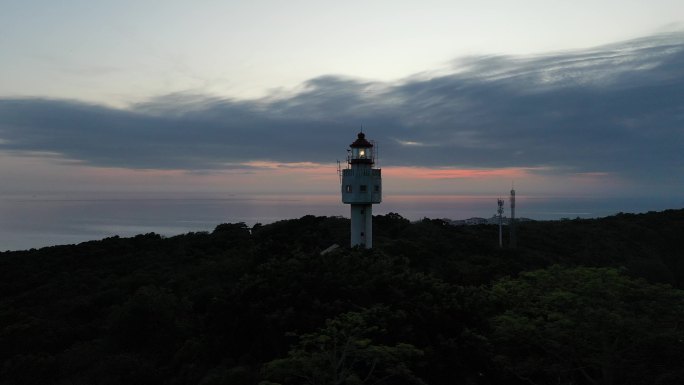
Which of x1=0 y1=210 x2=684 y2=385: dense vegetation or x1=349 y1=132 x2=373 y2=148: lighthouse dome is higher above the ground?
x1=349 y1=132 x2=373 y2=148: lighthouse dome

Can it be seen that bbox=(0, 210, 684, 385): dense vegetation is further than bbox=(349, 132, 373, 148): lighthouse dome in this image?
No

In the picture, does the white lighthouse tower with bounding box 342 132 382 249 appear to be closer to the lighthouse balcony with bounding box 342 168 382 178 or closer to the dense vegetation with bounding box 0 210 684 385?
the lighthouse balcony with bounding box 342 168 382 178

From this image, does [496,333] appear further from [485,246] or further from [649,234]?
[649,234]

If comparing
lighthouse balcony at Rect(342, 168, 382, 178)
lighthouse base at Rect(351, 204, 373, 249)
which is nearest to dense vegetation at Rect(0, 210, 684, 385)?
lighthouse base at Rect(351, 204, 373, 249)

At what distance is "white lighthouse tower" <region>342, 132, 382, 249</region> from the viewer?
2797 centimetres

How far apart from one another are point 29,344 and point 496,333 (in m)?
20.1

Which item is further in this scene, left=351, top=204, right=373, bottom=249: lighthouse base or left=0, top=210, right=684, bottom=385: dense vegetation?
left=351, top=204, right=373, bottom=249: lighthouse base

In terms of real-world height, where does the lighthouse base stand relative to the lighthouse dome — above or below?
below

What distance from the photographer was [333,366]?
11.3m

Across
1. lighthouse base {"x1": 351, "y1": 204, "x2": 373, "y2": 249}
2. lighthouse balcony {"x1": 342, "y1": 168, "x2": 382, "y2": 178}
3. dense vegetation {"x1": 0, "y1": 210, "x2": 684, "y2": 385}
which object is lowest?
dense vegetation {"x1": 0, "y1": 210, "x2": 684, "y2": 385}

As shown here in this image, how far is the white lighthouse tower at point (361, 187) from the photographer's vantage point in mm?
27969

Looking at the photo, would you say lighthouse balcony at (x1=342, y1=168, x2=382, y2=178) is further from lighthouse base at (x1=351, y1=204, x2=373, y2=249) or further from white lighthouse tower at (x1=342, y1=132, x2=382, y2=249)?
lighthouse base at (x1=351, y1=204, x2=373, y2=249)

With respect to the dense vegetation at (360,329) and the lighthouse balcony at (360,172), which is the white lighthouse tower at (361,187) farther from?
the dense vegetation at (360,329)

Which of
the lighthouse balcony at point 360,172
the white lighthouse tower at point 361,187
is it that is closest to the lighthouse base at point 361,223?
the white lighthouse tower at point 361,187
